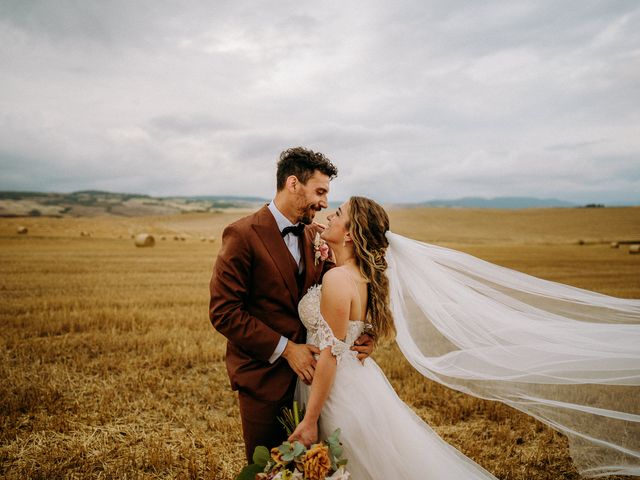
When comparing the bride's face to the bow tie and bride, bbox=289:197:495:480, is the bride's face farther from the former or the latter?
the bow tie

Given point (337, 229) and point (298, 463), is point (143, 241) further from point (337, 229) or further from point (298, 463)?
point (298, 463)

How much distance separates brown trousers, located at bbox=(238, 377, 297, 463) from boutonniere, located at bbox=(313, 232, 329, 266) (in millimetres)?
1041

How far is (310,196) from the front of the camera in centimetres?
348

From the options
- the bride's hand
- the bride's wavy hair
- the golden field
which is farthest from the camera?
the golden field

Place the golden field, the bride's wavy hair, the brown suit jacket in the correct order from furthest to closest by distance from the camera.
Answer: the golden field → the bride's wavy hair → the brown suit jacket

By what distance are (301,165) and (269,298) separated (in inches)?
44.5

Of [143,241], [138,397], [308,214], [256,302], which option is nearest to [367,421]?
[256,302]

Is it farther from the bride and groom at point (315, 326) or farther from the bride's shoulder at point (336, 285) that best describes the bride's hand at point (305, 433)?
the bride's shoulder at point (336, 285)

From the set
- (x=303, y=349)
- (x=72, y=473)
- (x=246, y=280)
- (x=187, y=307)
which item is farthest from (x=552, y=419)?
(x=187, y=307)

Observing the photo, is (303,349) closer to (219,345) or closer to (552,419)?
(552,419)

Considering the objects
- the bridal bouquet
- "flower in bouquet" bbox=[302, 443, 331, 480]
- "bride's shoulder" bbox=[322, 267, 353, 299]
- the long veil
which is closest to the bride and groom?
"bride's shoulder" bbox=[322, 267, 353, 299]

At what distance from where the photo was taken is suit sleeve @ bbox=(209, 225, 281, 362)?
3045 millimetres

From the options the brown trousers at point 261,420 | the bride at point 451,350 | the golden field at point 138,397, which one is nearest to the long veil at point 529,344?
the bride at point 451,350

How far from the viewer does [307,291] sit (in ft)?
11.2
